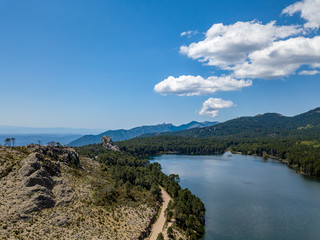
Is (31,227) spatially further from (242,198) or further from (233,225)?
(242,198)

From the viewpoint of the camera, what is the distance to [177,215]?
74.7 meters

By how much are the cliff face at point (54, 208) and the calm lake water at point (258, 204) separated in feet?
91.6

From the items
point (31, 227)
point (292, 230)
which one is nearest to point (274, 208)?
point (292, 230)

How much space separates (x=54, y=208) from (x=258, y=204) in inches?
3318

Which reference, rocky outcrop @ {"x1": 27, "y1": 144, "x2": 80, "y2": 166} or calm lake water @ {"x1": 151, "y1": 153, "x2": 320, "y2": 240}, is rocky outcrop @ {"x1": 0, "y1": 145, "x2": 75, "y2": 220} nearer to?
rocky outcrop @ {"x1": 27, "y1": 144, "x2": 80, "y2": 166}

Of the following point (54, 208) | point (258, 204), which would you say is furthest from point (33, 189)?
point (258, 204)

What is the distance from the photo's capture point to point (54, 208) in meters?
61.0

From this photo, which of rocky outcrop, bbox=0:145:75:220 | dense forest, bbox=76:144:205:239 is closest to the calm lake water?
dense forest, bbox=76:144:205:239

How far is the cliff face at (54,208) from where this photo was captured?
175 ft

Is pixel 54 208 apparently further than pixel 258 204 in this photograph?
No

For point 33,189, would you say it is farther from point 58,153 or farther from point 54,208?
point 58,153

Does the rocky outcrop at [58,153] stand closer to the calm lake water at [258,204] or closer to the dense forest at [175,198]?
the dense forest at [175,198]

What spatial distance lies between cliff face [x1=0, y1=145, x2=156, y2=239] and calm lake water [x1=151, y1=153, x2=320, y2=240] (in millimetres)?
27905

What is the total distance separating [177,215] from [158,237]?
51.8 feet
